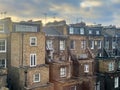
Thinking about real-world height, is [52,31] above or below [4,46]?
above

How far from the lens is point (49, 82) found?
130 feet

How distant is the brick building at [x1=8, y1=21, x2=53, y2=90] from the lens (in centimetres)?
3656

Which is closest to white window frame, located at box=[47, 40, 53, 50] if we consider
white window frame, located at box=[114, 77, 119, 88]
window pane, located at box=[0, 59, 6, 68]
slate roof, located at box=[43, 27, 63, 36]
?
slate roof, located at box=[43, 27, 63, 36]

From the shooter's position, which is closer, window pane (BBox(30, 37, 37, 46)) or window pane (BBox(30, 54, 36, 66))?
window pane (BBox(30, 37, 37, 46))

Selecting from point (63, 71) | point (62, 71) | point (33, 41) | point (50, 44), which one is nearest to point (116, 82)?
point (63, 71)

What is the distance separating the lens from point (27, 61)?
1471 inches

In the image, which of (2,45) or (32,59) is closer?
(32,59)

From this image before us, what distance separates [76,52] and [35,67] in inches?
563

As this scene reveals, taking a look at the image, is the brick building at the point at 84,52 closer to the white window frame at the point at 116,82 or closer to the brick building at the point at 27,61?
the white window frame at the point at 116,82

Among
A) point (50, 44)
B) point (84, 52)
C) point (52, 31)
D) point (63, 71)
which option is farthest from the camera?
point (84, 52)

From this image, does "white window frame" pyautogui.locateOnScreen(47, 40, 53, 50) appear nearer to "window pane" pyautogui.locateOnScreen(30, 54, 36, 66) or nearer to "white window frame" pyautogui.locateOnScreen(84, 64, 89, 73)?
"window pane" pyautogui.locateOnScreen(30, 54, 36, 66)

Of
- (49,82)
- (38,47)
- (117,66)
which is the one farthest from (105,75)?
(38,47)

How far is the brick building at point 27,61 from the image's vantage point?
36562mm

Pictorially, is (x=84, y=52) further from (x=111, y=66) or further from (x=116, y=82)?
(x=116, y=82)
